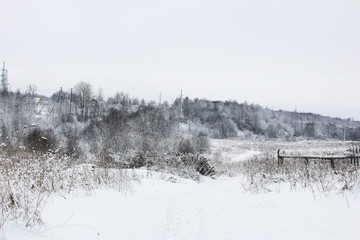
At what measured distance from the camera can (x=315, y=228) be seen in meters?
3.85

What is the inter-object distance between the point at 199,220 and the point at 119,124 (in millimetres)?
29424

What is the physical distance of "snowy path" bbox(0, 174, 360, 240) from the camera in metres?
3.59

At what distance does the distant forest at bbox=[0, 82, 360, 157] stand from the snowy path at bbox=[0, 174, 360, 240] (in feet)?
4.81

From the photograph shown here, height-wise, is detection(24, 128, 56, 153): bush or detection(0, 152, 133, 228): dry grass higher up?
detection(24, 128, 56, 153): bush

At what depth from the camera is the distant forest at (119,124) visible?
1750 cm

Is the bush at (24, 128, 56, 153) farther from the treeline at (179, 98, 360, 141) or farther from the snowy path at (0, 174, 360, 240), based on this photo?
the treeline at (179, 98, 360, 141)

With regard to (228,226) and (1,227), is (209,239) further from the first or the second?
(1,227)

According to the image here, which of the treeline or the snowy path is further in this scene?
the treeline

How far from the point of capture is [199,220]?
5215mm

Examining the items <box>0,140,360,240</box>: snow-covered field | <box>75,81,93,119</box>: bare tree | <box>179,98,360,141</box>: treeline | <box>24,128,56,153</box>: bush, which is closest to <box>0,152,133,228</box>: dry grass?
<box>0,140,360,240</box>: snow-covered field

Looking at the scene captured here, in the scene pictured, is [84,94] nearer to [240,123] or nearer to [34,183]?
[240,123]

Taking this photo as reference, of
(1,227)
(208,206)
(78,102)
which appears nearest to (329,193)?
(208,206)

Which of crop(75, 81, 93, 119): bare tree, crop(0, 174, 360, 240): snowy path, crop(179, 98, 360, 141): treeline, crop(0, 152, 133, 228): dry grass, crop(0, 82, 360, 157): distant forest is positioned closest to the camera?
crop(0, 152, 133, 228): dry grass

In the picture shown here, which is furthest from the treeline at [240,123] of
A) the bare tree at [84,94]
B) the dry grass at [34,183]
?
the dry grass at [34,183]
